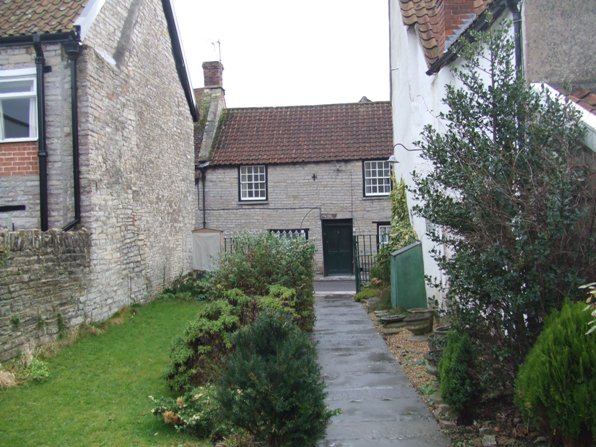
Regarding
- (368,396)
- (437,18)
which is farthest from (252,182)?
(368,396)

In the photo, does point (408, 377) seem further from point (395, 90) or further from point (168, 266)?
point (395, 90)

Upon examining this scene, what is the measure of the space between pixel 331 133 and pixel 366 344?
1907cm

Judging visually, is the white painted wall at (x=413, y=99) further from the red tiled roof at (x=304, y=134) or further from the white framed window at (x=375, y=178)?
the red tiled roof at (x=304, y=134)

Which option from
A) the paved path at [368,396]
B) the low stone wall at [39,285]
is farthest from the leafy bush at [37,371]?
the paved path at [368,396]

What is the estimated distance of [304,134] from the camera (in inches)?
1161

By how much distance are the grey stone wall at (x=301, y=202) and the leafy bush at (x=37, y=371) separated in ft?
62.3

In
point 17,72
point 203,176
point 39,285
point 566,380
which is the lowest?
point 566,380

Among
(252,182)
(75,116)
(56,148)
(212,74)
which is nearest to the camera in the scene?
(75,116)

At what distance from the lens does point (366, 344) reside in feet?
36.9

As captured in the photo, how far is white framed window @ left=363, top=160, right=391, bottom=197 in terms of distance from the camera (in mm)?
28078

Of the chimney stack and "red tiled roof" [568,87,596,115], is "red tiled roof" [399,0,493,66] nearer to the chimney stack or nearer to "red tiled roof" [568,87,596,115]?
"red tiled roof" [568,87,596,115]

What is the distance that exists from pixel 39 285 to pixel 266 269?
3779mm

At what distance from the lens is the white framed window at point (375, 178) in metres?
28.1

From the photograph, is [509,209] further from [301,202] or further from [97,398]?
[301,202]
